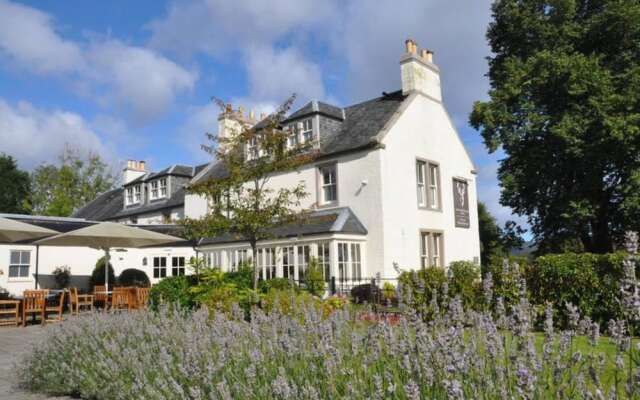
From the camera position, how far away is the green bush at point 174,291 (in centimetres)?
1416

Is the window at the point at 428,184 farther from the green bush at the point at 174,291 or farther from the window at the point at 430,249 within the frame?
the green bush at the point at 174,291

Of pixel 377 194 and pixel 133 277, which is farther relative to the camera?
pixel 133 277

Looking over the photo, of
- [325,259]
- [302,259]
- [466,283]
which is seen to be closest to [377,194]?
[325,259]

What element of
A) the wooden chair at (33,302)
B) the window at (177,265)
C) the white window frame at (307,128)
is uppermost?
the white window frame at (307,128)

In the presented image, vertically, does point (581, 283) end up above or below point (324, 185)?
below

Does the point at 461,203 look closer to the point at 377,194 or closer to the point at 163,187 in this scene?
the point at 377,194

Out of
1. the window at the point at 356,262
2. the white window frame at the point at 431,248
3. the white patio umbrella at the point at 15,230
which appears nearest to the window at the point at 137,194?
the white patio umbrella at the point at 15,230

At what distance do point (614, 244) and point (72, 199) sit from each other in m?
43.2

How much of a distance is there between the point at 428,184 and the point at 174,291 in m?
12.4

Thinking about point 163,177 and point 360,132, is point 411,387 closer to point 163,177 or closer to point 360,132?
point 360,132

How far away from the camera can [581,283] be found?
9.38m

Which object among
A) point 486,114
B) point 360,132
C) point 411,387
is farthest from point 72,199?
point 411,387

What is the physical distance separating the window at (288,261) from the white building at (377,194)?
4cm

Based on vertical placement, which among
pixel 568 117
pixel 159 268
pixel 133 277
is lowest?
pixel 133 277
